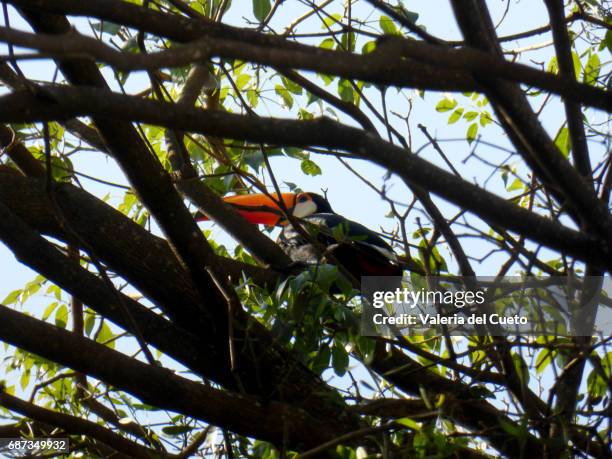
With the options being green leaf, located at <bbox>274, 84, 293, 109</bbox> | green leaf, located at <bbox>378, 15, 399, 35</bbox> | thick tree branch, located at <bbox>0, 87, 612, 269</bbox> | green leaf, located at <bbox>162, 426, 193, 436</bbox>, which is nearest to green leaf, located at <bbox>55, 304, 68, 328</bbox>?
green leaf, located at <bbox>162, 426, 193, 436</bbox>

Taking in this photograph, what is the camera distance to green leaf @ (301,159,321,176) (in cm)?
364

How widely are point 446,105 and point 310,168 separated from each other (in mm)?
590

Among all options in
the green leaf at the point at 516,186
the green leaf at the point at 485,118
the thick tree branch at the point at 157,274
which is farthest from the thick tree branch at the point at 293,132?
the green leaf at the point at 485,118

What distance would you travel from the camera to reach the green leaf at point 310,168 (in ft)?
11.9

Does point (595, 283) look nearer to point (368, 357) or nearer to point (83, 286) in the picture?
point (368, 357)

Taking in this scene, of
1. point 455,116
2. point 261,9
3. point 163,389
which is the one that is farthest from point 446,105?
point 163,389

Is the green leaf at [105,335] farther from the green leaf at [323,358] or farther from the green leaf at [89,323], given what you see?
the green leaf at [323,358]

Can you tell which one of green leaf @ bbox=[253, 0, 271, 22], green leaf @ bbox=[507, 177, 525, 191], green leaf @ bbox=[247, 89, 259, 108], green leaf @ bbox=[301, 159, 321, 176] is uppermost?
green leaf @ bbox=[247, 89, 259, 108]

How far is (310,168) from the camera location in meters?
3.65

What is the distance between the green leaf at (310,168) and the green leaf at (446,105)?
1.74 feet

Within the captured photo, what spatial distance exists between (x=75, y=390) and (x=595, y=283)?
1.81m

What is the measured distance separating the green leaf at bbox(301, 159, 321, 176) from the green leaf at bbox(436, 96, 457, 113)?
0.53m

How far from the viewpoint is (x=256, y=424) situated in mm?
2348

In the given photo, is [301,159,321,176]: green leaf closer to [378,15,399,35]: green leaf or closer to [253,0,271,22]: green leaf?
[378,15,399,35]: green leaf
